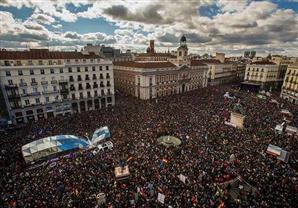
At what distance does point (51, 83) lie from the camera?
3862 centimetres

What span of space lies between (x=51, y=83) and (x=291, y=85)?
71714 mm

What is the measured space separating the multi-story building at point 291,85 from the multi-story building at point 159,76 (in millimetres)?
30583

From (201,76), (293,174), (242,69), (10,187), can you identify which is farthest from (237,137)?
(242,69)

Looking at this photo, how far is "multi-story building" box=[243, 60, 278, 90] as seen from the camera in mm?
71875

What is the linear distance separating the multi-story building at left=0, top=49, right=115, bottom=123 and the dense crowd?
5438 mm

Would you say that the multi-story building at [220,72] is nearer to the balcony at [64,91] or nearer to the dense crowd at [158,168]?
the dense crowd at [158,168]

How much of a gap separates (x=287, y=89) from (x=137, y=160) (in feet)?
203

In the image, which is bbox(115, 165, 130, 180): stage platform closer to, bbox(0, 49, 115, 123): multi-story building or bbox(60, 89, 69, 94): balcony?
bbox(60, 89, 69, 94): balcony

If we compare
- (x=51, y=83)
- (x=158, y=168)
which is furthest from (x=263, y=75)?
(x=51, y=83)

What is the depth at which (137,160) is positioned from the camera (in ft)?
72.8

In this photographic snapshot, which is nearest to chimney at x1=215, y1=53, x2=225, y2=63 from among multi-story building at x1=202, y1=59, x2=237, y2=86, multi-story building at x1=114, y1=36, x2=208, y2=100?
multi-story building at x1=202, y1=59, x2=237, y2=86

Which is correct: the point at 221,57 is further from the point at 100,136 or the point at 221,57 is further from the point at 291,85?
the point at 100,136

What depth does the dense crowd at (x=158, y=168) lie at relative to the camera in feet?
53.2

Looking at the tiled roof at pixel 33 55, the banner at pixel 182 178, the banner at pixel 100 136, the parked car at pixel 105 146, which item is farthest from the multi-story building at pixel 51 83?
the banner at pixel 182 178
